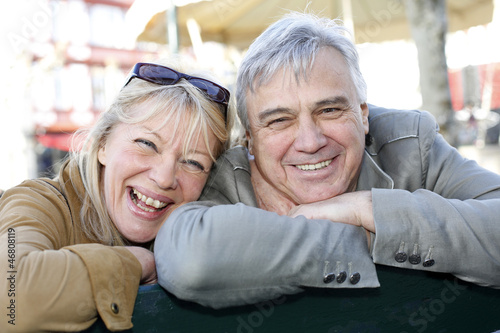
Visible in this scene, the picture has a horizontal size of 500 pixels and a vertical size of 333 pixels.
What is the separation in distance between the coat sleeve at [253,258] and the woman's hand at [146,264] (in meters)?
0.10

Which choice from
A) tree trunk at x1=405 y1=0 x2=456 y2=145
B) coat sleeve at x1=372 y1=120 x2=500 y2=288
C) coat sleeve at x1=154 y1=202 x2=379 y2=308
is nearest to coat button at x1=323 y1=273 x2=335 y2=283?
coat sleeve at x1=154 y1=202 x2=379 y2=308

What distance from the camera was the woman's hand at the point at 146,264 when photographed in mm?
1439

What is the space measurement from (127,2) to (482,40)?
16.5 meters

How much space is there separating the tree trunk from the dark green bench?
3.47m

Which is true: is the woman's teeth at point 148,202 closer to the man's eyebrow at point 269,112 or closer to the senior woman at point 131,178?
the senior woman at point 131,178

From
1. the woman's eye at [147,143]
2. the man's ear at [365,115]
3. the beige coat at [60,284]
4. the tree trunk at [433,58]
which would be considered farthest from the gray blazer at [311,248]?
the tree trunk at [433,58]

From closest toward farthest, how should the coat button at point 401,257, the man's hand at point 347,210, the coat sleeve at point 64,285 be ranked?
the coat sleeve at point 64,285 → the coat button at point 401,257 → the man's hand at point 347,210

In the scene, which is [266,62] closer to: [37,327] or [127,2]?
[37,327]

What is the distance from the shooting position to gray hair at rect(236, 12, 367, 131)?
6.40 feet

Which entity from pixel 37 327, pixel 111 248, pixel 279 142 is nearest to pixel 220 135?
pixel 279 142

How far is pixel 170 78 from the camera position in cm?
204

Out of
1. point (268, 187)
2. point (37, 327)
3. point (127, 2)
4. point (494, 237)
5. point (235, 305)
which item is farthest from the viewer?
point (127, 2)

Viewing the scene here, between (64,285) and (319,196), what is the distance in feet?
Answer: 3.83

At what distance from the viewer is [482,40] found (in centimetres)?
1781
